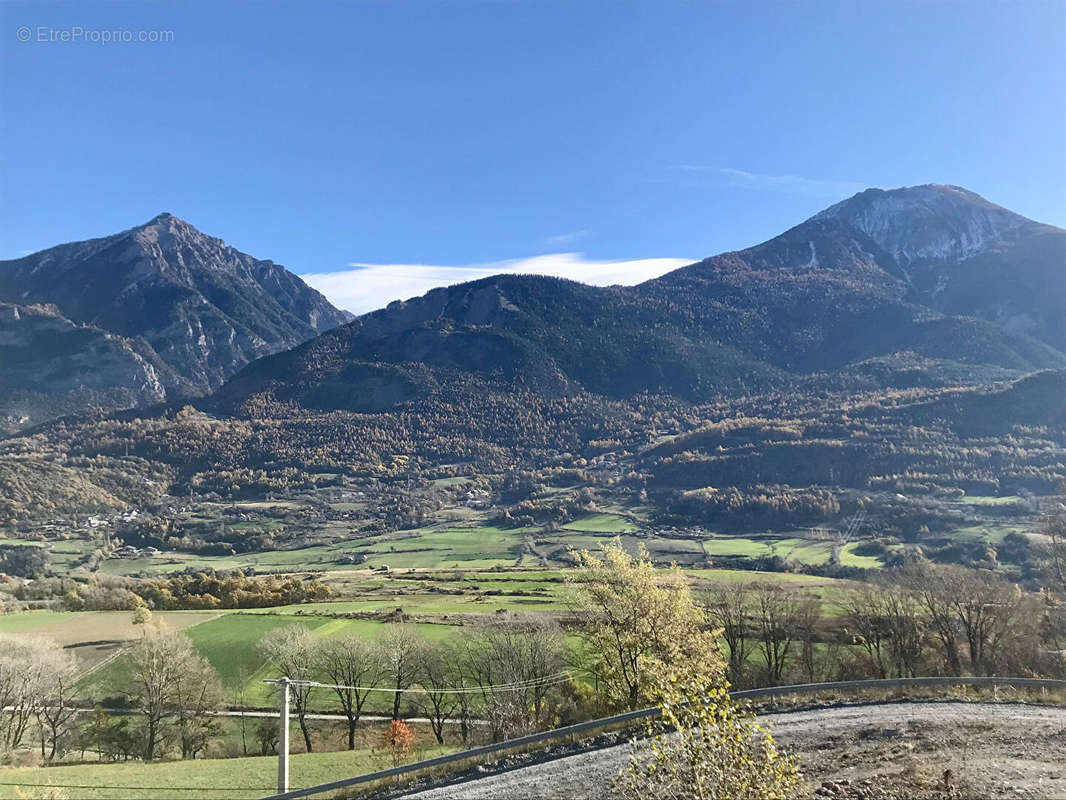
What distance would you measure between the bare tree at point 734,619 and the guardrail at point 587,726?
678 inches

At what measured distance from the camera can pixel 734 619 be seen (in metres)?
54.6

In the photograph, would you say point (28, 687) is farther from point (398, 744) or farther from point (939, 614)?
point (939, 614)

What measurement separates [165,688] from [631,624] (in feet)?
118

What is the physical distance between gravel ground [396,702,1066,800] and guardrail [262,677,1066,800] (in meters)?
2.04

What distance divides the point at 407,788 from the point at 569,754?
21.6 ft

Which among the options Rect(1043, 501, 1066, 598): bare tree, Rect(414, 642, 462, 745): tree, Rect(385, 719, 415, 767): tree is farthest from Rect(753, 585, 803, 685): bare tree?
Rect(385, 719, 415, 767): tree

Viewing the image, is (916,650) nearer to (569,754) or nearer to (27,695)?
(569,754)

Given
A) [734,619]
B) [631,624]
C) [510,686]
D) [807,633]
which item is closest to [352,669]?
[510,686]

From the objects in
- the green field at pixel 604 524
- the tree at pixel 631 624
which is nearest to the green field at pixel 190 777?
the tree at pixel 631 624

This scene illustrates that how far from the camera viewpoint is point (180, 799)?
27719mm

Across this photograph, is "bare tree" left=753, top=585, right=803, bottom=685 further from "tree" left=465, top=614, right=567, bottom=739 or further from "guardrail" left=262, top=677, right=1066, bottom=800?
"guardrail" left=262, top=677, right=1066, bottom=800

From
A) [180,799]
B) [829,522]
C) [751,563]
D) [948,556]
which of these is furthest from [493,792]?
[829,522]

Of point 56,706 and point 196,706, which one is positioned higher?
point 56,706

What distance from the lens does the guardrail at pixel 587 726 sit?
981 inches
